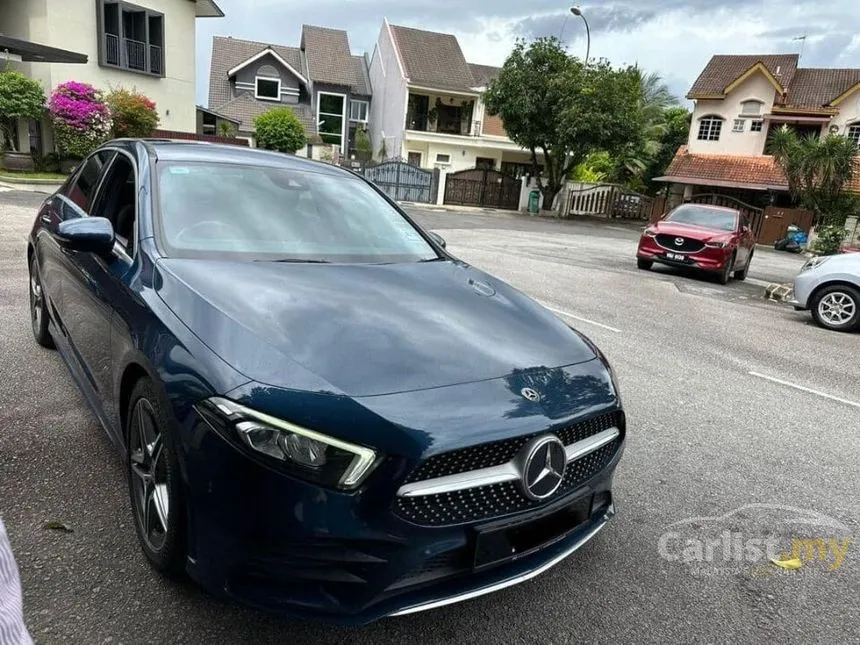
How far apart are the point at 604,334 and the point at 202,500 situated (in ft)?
18.9

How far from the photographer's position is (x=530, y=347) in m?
2.50

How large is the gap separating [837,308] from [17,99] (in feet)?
70.0

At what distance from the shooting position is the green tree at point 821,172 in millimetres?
23562

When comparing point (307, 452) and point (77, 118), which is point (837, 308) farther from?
point (77, 118)

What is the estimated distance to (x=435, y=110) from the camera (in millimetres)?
37188

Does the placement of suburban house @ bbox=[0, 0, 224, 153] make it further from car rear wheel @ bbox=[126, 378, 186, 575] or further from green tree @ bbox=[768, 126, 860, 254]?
green tree @ bbox=[768, 126, 860, 254]

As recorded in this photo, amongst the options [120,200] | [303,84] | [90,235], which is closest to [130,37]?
[303,84]

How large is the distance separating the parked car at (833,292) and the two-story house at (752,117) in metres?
21.6

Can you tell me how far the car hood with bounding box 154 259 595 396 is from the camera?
6.61ft

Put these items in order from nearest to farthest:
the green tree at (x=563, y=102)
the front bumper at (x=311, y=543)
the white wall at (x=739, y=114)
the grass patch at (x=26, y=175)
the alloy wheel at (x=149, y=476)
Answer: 1. the front bumper at (x=311, y=543)
2. the alloy wheel at (x=149, y=476)
3. the grass patch at (x=26, y=175)
4. the green tree at (x=563, y=102)
5. the white wall at (x=739, y=114)


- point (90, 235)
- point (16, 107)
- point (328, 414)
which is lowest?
point (328, 414)

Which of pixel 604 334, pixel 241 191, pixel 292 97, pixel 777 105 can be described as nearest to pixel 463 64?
pixel 292 97

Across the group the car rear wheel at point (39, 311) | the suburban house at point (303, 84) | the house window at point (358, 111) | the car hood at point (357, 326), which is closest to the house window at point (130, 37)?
the suburban house at point (303, 84)

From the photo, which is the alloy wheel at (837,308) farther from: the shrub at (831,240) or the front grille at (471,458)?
the shrub at (831,240)
